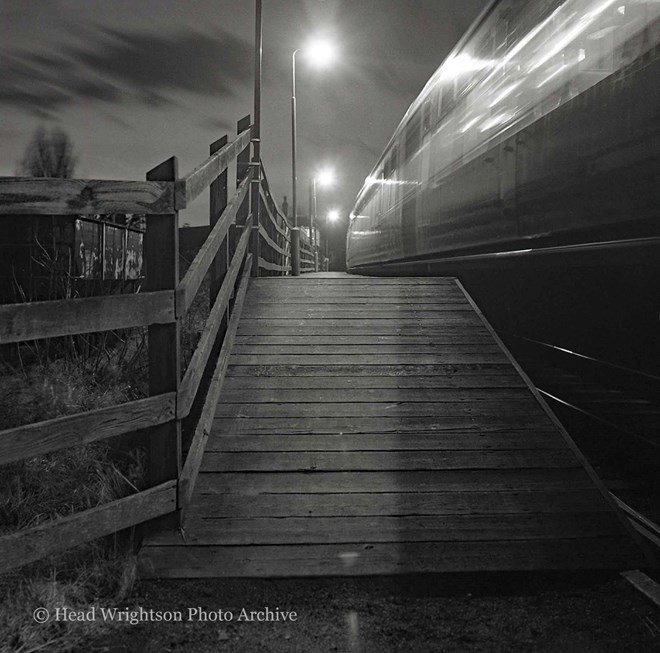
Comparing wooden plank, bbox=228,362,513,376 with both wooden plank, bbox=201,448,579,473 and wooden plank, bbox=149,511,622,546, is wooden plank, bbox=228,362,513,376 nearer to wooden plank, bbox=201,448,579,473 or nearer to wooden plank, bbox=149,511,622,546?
wooden plank, bbox=201,448,579,473

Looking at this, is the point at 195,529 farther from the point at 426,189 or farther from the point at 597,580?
the point at 426,189

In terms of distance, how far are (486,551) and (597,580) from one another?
46cm

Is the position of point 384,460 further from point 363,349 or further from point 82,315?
point 82,315

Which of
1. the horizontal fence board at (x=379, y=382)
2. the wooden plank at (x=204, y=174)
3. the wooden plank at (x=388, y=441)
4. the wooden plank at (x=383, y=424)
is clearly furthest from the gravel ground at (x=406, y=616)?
the wooden plank at (x=204, y=174)

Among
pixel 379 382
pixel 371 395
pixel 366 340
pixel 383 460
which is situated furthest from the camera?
pixel 366 340

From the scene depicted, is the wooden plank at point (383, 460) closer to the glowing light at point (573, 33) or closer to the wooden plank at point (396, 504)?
the wooden plank at point (396, 504)

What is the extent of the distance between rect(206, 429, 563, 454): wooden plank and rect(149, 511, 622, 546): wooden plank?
21.3 inches

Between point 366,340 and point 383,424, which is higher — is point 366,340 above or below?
above

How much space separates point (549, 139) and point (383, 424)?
7.00 feet

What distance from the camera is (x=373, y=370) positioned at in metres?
4.36

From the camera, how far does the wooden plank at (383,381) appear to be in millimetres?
4156

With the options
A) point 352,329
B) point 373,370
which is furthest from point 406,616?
point 352,329

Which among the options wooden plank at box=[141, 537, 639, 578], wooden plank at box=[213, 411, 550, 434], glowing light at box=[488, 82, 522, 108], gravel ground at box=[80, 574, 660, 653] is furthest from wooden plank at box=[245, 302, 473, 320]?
gravel ground at box=[80, 574, 660, 653]

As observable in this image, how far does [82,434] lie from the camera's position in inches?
104
